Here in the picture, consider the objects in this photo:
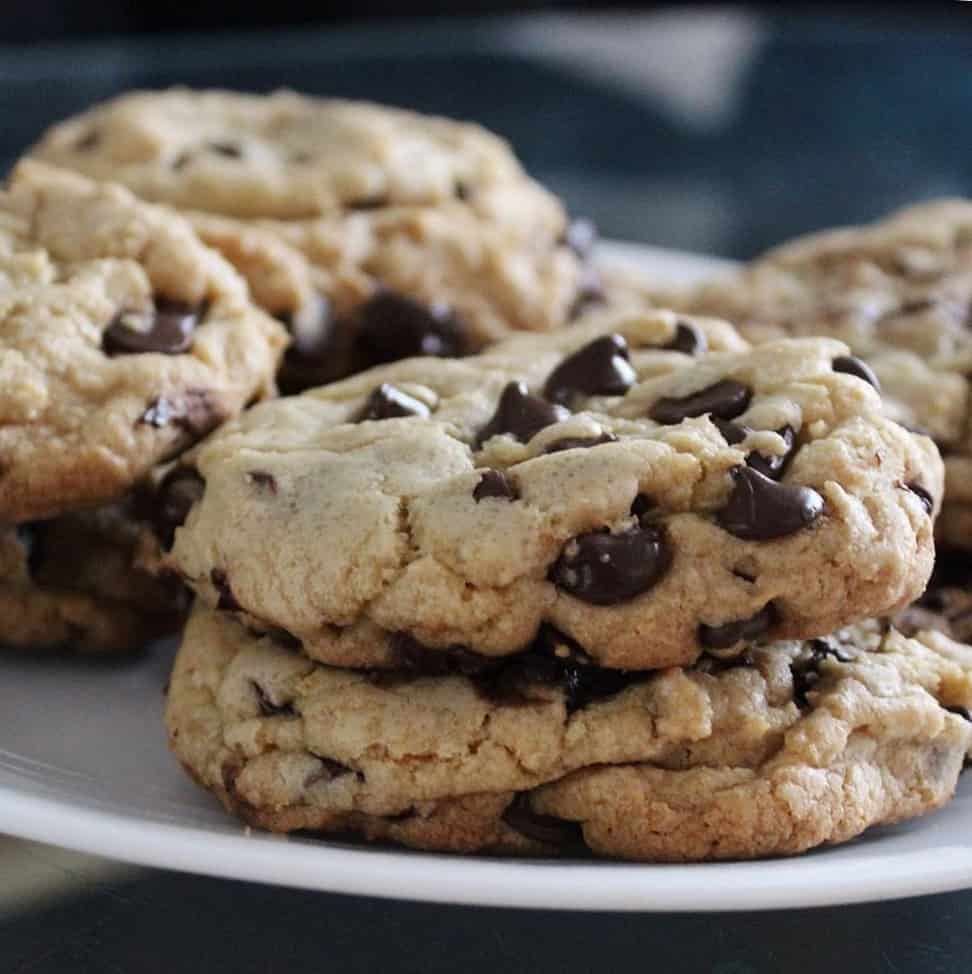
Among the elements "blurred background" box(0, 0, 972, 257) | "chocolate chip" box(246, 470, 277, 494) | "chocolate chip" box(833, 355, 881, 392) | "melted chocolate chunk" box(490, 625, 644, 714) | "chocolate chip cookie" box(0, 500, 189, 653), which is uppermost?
"chocolate chip" box(833, 355, 881, 392)

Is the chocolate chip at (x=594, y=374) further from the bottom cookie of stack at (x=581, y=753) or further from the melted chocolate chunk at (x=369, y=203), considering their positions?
the melted chocolate chunk at (x=369, y=203)

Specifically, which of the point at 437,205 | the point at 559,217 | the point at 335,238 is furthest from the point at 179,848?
the point at 559,217

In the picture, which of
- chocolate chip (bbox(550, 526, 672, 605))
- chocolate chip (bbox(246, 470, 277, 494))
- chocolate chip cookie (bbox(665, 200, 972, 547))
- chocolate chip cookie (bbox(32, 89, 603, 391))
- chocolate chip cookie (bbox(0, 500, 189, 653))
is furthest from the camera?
chocolate chip cookie (bbox(32, 89, 603, 391))

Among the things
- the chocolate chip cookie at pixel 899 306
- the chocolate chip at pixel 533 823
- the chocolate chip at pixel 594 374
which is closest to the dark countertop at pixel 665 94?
the chocolate chip cookie at pixel 899 306

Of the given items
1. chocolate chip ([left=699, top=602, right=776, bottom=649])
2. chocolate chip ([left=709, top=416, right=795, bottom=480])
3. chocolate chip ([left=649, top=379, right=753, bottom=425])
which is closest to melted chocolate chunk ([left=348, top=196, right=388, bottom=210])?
chocolate chip ([left=649, top=379, right=753, bottom=425])

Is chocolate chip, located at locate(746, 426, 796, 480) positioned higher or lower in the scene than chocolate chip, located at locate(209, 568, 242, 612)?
higher

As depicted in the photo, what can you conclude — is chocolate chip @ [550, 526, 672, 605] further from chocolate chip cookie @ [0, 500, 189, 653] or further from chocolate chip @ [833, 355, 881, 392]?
chocolate chip cookie @ [0, 500, 189, 653]

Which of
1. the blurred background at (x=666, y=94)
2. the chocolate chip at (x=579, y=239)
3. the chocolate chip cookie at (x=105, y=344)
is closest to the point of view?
the chocolate chip cookie at (x=105, y=344)

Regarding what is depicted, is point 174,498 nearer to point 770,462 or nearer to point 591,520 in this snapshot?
point 591,520

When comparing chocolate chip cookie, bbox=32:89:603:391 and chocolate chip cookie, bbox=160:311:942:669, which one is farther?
chocolate chip cookie, bbox=32:89:603:391
